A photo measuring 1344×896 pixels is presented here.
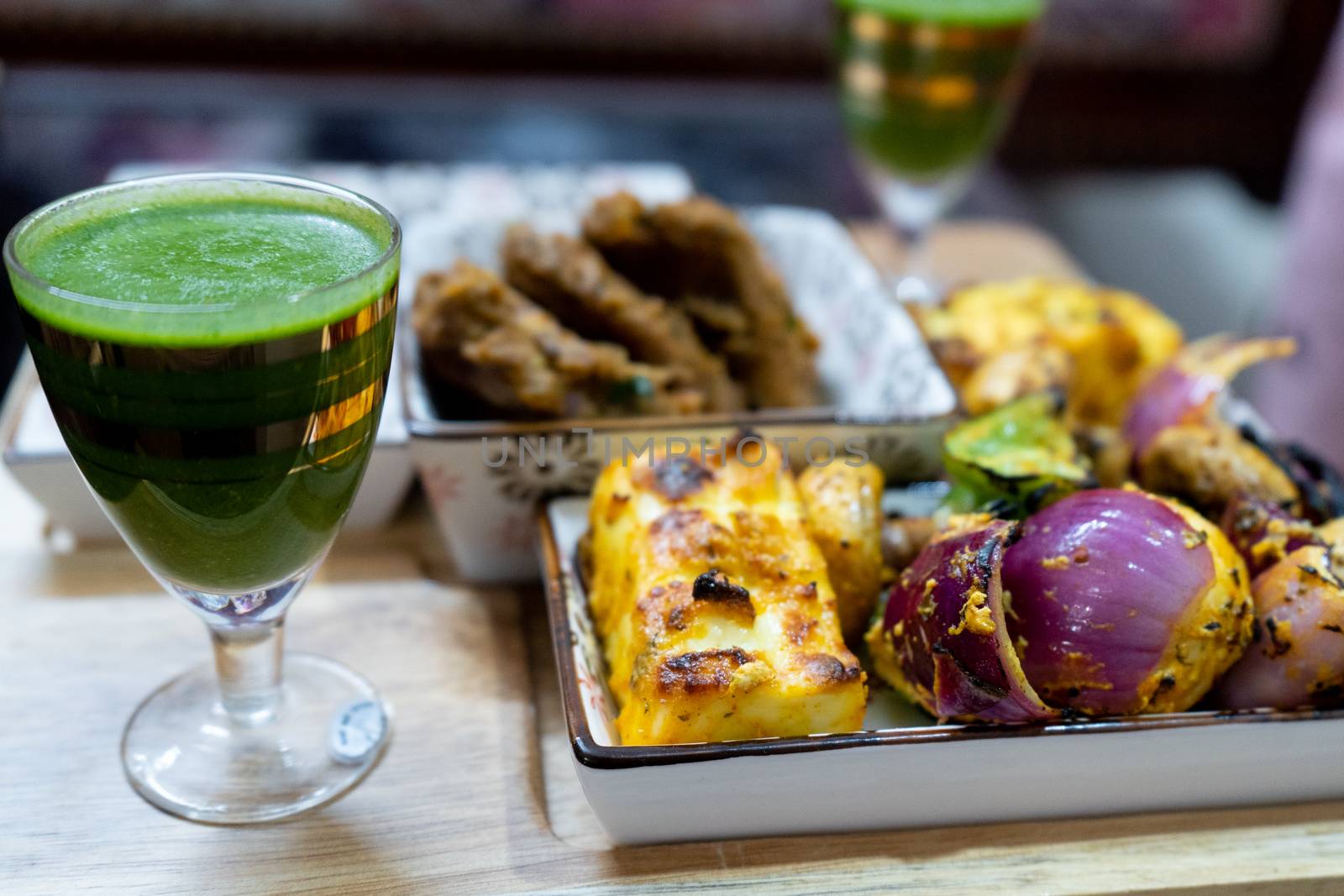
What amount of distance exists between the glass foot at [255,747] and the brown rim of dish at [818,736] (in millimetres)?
200

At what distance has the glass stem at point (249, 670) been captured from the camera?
904 millimetres

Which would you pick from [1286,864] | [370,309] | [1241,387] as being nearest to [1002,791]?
[1286,864]

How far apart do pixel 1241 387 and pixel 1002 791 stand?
199 cm

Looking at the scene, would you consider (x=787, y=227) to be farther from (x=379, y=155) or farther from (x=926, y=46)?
(x=379, y=155)

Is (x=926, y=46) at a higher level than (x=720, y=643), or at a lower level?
higher

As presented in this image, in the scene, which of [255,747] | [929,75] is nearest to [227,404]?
[255,747]

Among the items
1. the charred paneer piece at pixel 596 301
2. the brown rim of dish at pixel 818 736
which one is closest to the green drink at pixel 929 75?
the charred paneer piece at pixel 596 301

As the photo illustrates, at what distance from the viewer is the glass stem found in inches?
35.6

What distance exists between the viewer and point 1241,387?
99.7 inches

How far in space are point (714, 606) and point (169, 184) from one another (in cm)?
52

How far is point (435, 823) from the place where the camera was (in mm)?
864

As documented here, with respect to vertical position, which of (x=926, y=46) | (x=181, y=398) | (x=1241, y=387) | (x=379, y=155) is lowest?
(x=1241, y=387)

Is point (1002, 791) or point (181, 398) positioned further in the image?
point (1002, 791)

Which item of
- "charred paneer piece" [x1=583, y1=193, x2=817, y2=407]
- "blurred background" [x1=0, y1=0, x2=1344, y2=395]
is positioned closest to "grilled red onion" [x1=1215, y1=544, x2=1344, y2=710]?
"charred paneer piece" [x1=583, y1=193, x2=817, y2=407]
